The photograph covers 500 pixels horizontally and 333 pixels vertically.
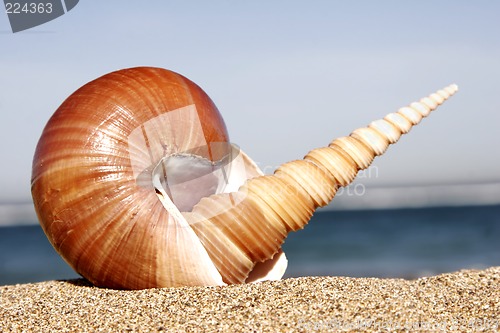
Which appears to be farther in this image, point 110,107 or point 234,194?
point 234,194

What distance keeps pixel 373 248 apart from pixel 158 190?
14.4 meters

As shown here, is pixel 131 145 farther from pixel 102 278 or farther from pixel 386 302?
pixel 386 302

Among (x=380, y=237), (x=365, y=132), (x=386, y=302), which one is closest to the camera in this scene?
(x=386, y=302)

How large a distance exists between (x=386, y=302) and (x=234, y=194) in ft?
4.86

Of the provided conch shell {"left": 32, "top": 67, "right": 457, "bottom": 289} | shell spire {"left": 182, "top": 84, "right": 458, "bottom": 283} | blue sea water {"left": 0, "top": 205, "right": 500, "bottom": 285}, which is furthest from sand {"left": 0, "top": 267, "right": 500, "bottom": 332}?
blue sea water {"left": 0, "top": 205, "right": 500, "bottom": 285}

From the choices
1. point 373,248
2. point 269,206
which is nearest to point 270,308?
point 269,206

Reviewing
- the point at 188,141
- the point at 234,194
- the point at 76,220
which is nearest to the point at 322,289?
the point at 234,194

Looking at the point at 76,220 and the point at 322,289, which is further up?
the point at 76,220

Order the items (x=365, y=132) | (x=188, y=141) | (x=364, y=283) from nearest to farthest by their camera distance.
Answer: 1. (x=364, y=283)
2. (x=188, y=141)
3. (x=365, y=132)

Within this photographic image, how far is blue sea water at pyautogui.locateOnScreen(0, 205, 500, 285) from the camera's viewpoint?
1445 centimetres

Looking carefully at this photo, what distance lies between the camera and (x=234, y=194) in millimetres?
4395

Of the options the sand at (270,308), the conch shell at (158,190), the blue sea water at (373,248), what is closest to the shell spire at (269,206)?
the conch shell at (158,190)

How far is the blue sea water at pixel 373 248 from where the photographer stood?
14453 millimetres

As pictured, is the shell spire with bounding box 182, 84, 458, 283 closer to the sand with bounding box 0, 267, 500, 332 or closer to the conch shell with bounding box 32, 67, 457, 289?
the conch shell with bounding box 32, 67, 457, 289
